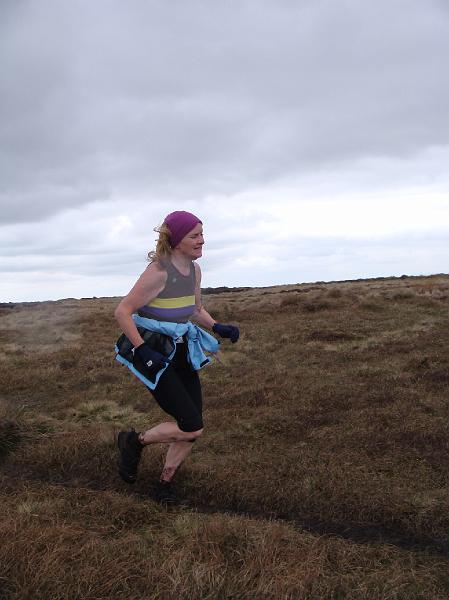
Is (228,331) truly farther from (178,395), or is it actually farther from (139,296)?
(139,296)

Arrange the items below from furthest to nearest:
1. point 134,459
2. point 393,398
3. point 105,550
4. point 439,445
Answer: point 393,398 < point 439,445 < point 134,459 < point 105,550

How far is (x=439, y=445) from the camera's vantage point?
5.88 metres

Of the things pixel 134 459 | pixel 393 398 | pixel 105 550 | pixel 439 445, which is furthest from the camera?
pixel 393 398

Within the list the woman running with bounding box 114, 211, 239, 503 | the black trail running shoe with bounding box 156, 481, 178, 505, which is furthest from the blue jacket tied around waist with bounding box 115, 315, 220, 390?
the black trail running shoe with bounding box 156, 481, 178, 505

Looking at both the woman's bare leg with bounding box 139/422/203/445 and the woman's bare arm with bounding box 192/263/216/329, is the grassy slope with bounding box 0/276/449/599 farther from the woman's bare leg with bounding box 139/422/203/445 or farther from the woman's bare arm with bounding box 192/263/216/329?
the woman's bare arm with bounding box 192/263/216/329

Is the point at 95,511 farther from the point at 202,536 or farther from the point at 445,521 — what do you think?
the point at 445,521

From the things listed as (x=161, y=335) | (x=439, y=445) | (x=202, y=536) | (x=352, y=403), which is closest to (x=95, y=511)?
(x=202, y=536)

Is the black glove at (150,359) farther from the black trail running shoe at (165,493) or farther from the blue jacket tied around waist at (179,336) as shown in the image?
the black trail running shoe at (165,493)

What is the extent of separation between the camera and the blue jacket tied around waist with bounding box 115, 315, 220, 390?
14.3 feet

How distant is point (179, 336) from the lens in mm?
4465

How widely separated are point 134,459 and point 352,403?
4039mm

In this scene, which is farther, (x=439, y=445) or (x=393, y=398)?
(x=393, y=398)

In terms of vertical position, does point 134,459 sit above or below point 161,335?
below

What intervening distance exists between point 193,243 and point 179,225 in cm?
19
